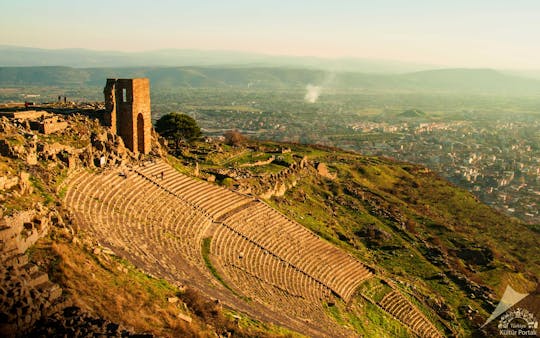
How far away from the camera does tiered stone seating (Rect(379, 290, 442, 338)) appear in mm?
24156

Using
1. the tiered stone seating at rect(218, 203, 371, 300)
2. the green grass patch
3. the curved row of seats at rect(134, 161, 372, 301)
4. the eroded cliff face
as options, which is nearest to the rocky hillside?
the eroded cliff face

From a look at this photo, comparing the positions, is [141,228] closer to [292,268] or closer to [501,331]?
[292,268]

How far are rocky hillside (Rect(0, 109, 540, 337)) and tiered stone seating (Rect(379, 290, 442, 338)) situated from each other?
0.25 feet

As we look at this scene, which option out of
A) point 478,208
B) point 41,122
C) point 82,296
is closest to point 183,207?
point 41,122

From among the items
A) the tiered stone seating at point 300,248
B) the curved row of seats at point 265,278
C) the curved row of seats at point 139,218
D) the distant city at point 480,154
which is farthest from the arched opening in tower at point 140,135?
the distant city at point 480,154

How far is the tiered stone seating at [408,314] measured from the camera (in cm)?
2416

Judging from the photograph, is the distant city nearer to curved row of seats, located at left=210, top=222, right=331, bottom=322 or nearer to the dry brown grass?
curved row of seats, located at left=210, top=222, right=331, bottom=322

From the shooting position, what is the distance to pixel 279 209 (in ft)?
104

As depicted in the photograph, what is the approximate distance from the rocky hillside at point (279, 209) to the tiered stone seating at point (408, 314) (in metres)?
0.07

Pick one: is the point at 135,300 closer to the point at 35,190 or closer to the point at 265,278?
the point at 35,190

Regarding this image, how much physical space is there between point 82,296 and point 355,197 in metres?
31.4

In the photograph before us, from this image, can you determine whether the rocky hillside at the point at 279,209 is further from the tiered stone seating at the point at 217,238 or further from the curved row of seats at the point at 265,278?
the curved row of seats at the point at 265,278

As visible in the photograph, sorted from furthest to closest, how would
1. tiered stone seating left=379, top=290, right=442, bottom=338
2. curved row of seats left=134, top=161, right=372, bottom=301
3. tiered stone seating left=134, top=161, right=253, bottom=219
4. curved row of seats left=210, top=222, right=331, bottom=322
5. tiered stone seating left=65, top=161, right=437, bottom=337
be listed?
tiered stone seating left=134, top=161, right=253, bottom=219 < curved row of seats left=134, top=161, right=372, bottom=301 < tiered stone seating left=379, top=290, right=442, bottom=338 < curved row of seats left=210, top=222, right=331, bottom=322 < tiered stone seating left=65, top=161, right=437, bottom=337

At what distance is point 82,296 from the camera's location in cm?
1184
